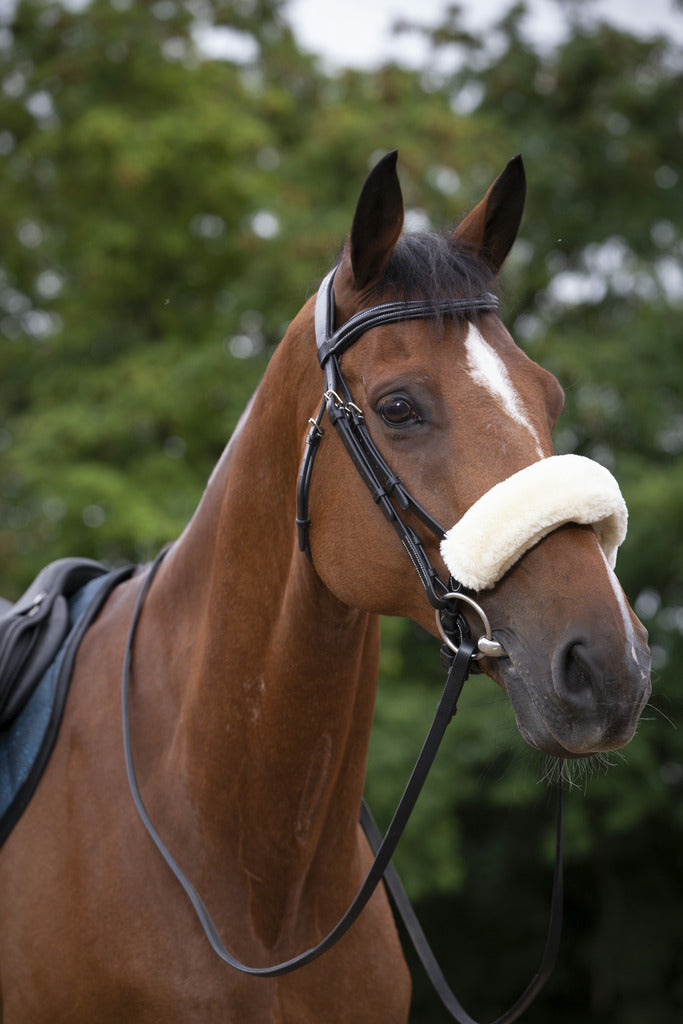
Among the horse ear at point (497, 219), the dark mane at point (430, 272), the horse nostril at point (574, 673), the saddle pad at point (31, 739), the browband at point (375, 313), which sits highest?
the horse ear at point (497, 219)

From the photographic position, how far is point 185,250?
32.3ft

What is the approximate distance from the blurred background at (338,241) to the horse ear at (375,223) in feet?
18.2

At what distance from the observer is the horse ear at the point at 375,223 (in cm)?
229

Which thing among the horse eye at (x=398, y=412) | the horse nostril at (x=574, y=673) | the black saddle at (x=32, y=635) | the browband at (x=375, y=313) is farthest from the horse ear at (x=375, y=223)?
the black saddle at (x=32, y=635)

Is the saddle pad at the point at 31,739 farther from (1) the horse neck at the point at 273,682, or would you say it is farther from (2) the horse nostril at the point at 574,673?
(2) the horse nostril at the point at 574,673

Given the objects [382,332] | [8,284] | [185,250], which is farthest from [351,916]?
[8,284]

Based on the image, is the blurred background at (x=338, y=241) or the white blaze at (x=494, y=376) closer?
the white blaze at (x=494, y=376)

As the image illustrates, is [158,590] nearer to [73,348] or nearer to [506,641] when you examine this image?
[506,641]

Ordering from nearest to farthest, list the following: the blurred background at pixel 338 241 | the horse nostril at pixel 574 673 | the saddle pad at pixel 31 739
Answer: the horse nostril at pixel 574 673 < the saddle pad at pixel 31 739 < the blurred background at pixel 338 241

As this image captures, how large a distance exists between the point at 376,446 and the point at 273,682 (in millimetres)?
704

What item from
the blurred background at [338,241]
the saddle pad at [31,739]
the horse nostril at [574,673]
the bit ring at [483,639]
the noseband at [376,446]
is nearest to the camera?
the horse nostril at [574,673]

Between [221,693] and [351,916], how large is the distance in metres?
0.67

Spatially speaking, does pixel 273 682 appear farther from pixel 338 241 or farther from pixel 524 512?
pixel 338 241

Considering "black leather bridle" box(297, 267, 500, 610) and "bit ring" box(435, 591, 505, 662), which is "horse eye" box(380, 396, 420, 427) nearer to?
"black leather bridle" box(297, 267, 500, 610)
